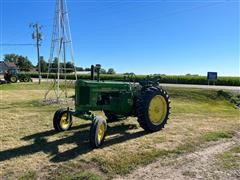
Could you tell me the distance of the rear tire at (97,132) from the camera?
7.68 metres

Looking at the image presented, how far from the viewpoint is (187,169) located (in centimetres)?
657

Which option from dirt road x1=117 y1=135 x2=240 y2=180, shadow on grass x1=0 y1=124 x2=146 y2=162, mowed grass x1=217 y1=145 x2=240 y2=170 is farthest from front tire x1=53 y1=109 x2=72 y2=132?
mowed grass x1=217 y1=145 x2=240 y2=170

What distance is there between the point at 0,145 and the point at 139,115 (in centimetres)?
345

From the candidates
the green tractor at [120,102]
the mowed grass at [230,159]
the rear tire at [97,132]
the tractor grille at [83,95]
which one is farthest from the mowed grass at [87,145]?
the tractor grille at [83,95]

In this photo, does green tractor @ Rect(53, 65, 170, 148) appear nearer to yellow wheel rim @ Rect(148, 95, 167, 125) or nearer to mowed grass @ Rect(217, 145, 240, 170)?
yellow wheel rim @ Rect(148, 95, 167, 125)

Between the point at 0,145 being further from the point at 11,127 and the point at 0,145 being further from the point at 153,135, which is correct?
the point at 153,135

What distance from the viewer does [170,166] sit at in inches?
264

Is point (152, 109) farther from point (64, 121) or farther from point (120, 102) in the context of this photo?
point (64, 121)

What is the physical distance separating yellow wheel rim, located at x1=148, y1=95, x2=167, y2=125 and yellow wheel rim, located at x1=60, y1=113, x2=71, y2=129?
2175mm

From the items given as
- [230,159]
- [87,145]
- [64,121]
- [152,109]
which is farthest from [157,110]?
[230,159]

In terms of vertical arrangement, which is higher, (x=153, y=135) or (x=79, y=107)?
(x=79, y=107)

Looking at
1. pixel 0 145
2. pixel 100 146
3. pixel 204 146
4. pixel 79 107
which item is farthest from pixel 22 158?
pixel 204 146

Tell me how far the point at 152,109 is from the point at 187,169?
3294 mm

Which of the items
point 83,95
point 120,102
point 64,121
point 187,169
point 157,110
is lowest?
point 187,169
